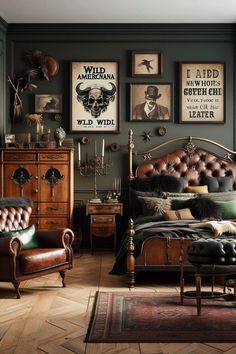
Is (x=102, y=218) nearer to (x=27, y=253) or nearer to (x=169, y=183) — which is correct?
(x=169, y=183)

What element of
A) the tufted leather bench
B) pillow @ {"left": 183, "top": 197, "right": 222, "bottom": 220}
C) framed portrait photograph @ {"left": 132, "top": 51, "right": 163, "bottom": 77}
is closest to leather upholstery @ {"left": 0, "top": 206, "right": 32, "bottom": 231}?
pillow @ {"left": 183, "top": 197, "right": 222, "bottom": 220}

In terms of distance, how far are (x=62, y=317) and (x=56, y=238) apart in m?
1.37

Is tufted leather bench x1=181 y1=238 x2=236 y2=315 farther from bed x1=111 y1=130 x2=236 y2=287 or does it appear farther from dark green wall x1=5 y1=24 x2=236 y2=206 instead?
dark green wall x1=5 y1=24 x2=236 y2=206

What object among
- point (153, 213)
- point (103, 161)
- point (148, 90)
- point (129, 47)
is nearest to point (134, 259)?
point (153, 213)

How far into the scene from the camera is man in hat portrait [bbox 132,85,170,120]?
736cm

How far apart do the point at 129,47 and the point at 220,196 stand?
2.81 meters

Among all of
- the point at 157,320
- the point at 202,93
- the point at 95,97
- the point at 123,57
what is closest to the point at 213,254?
the point at 157,320

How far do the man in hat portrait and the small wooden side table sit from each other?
1.53m

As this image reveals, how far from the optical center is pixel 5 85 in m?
7.30

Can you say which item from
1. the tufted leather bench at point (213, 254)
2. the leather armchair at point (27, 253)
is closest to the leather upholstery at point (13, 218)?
the leather armchair at point (27, 253)

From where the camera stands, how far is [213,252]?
397cm

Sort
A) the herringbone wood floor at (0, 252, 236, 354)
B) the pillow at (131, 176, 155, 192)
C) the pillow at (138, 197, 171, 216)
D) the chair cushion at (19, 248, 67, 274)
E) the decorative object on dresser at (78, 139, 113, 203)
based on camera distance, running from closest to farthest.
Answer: the herringbone wood floor at (0, 252, 236, 354) → the chair cushion at (19, 248, 67, 274) → the pillow at (138, 197, 171, 216) → the pillow at (131, 176, 155, 192) → the decorative object on dresser at (78, 139, 113, 203)

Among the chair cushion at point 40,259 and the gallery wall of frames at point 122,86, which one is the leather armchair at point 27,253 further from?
the gallery wall of frames at point 122,86

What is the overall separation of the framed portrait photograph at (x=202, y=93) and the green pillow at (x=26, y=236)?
3.34 metres
